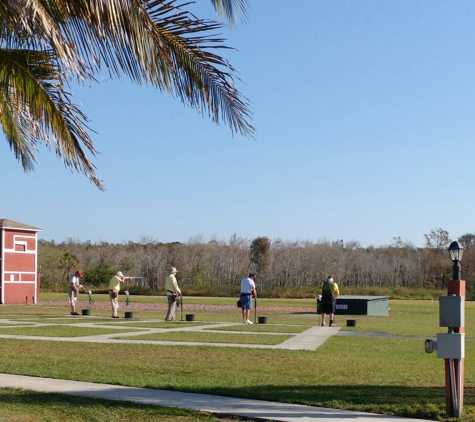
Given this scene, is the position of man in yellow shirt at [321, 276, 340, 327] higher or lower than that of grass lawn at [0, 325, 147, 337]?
higher

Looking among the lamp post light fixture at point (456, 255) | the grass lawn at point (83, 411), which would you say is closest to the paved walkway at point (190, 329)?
the grass lawn at point (83, 411)

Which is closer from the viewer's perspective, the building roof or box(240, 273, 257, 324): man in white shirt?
box(240, 273, 257, 324): man in white shirt

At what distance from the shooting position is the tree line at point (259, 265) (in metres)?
73.6

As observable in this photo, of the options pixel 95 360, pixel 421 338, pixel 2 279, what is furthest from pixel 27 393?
pixel 2 279

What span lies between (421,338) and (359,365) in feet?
22.5

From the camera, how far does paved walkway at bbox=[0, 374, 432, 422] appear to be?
845 centimetres

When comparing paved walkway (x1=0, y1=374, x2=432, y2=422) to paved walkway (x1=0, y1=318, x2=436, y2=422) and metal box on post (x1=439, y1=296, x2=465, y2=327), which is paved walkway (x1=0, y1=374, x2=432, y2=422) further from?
metal box on post (x1=439, y1=296, x2=465, y2=327)

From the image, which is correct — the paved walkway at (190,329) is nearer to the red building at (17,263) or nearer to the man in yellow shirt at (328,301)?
the man in yellow shirt at (328,301)

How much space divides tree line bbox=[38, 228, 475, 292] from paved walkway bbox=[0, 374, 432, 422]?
193ft

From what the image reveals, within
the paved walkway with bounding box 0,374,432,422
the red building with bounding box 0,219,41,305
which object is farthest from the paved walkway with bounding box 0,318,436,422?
the red building with bounding box 0,219,41,305

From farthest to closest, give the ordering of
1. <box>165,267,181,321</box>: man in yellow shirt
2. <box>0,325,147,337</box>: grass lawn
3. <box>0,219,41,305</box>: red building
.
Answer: <box>0,219,41,305</box>: red building, <box>165,267,181,321</box>: man in yellow shirt, <box>0,325,147,337</box>: grass lawn

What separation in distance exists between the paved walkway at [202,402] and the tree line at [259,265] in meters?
58.8

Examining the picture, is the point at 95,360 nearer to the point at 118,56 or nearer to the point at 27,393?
the point at 27,393

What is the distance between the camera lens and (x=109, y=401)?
923cm
